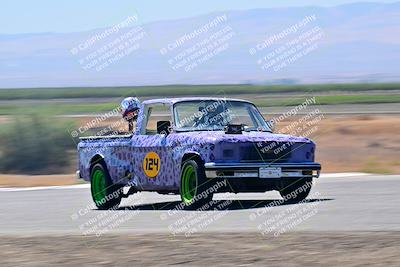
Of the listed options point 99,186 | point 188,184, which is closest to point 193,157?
point 188,184

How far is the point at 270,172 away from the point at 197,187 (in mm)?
1096

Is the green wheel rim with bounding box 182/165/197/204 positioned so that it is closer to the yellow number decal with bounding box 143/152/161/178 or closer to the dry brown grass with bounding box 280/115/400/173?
the yellow number decal with bounding box 143/152/161/178

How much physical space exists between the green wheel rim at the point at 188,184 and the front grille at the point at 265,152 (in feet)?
2.48

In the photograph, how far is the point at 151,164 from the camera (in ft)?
56.3

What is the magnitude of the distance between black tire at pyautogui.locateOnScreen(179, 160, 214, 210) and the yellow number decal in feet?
2.63

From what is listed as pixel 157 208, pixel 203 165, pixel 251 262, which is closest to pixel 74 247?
pixel 251 262

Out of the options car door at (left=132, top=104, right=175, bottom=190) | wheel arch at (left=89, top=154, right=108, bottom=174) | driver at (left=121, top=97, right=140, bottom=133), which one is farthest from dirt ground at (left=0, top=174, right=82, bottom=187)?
car door at (left=132, top=104, right=175, bottom=190)

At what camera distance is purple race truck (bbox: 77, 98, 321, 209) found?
16.0 metres

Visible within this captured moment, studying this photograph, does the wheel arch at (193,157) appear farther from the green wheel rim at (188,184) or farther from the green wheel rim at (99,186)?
the green wheel rim at (99,186)

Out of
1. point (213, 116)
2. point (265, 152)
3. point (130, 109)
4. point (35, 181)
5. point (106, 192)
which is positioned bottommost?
point (35, 181)

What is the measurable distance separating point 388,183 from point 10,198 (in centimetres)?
688

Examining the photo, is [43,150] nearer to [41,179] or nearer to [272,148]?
[41,179]

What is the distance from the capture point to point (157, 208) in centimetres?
1750

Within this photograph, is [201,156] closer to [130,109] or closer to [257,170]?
[257,170]
